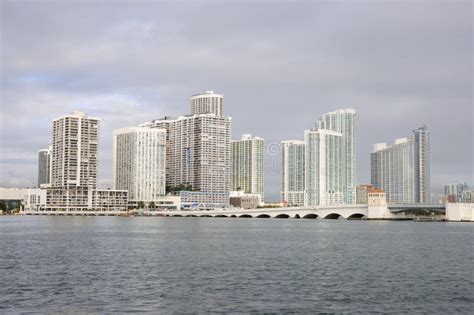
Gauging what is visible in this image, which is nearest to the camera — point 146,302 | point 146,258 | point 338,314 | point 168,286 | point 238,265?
point 338,314

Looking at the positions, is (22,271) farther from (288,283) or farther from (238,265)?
(288,283)

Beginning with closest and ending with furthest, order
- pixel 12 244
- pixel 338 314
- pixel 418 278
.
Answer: pixel 338 314, pixel 418 278, pixel 12 244

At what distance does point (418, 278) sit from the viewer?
50.1 metres

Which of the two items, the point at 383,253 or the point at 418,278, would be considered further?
the point at 383,253

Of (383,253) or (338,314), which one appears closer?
(338,314)

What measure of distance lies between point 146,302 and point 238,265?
68.4ft

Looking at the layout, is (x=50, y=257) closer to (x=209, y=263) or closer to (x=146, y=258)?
(x=146, y=258)

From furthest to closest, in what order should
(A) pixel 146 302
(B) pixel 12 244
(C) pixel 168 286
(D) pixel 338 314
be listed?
1. (B) pixel 12 244
2. (C) pixel 168 286
3. (A) pixel 146 302
4. (D) pixel 338 314

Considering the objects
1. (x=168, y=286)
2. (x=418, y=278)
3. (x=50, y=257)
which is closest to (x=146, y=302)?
(x=168, y=286)

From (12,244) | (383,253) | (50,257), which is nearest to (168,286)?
(50,257)

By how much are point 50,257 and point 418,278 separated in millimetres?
38892

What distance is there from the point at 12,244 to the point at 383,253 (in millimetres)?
51692

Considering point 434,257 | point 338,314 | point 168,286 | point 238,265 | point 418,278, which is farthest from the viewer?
point 434,257

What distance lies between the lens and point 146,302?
124 ft
